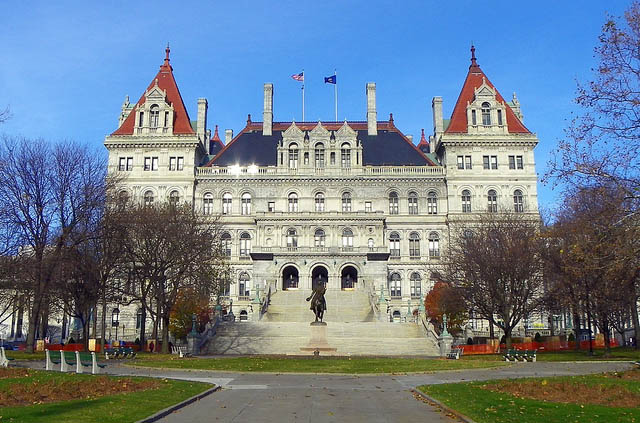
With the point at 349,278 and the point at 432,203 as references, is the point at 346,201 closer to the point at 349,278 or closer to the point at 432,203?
the point at 349,278

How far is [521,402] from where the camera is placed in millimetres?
15773

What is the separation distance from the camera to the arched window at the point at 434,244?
72.1 meters

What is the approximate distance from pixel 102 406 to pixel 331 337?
30603 mm

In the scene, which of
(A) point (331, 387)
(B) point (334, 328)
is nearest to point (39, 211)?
(B) point (334, 328)

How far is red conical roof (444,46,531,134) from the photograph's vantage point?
7425 cm

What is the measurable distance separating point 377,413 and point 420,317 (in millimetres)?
35041

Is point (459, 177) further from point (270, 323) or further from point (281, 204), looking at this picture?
point (270, 323)

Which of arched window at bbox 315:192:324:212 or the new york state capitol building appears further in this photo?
arched window at bbox 315:192:324:212

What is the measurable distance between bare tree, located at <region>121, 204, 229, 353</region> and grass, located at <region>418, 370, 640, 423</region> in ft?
88.4

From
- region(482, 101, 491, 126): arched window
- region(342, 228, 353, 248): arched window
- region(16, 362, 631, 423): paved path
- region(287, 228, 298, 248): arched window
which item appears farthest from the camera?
region(482, 101, 491, 126): arched window

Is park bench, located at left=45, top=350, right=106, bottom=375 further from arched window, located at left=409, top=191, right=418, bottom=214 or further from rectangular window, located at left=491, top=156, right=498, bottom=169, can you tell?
rectangular window, located at left=491, top=156, right=498, bottom=169

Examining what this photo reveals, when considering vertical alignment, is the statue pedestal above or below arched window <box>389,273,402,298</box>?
below

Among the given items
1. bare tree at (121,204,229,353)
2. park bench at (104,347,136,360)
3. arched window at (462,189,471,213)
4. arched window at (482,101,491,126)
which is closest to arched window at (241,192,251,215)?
arched window at (462,189,471,213)

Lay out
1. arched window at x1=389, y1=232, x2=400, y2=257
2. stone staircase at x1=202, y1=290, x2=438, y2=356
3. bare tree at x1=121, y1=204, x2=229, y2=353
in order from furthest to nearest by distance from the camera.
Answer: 1. arched window at x1=389, y1=232, x2=400, y2=257
2. bare tree at x1=121, y1=204, x2=229, y2=353
3. stone staircase at x1=202, y1=290, x2=438, y2=356
